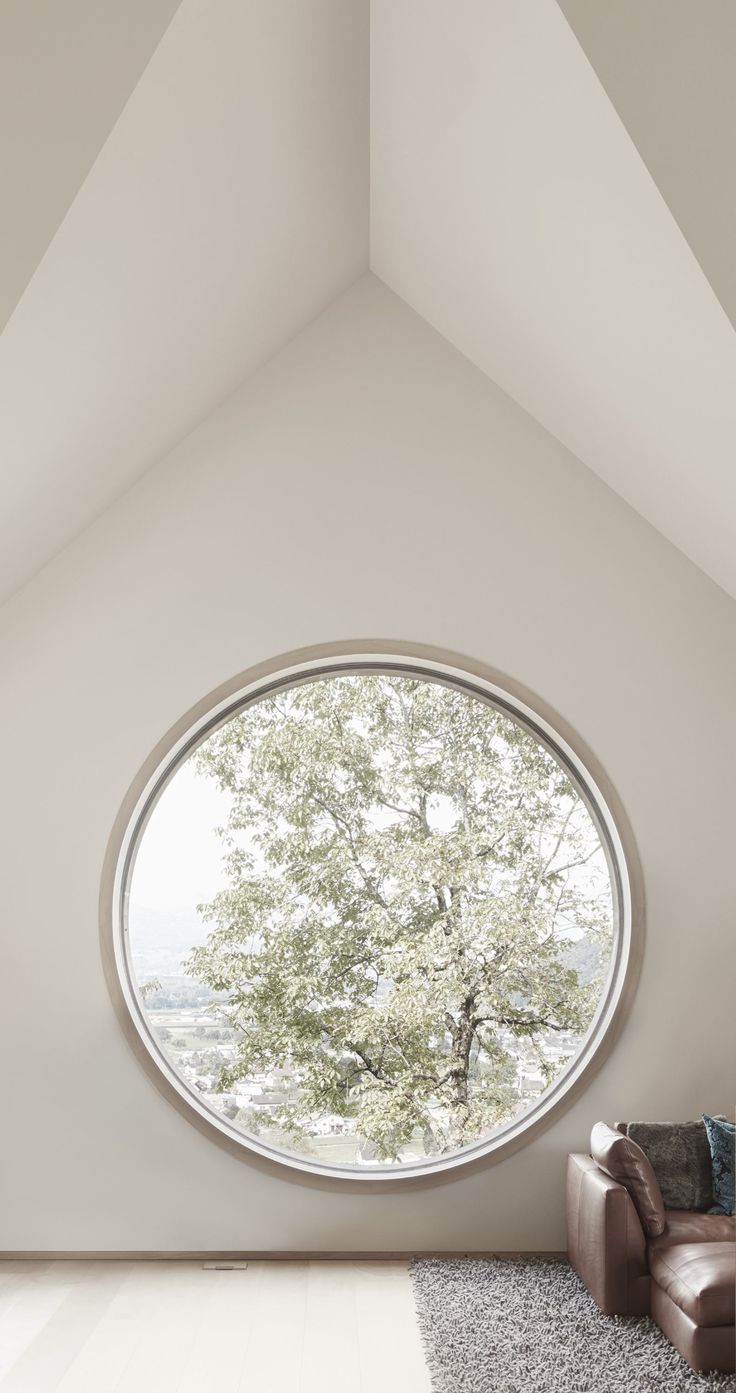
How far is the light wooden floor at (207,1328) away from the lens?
2879mm

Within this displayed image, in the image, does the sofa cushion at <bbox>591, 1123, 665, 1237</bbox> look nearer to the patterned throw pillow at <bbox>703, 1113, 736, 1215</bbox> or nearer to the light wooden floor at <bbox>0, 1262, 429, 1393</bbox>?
the patterned throw pillow at <bbox>703, 1113, 736, 1215</bbox>

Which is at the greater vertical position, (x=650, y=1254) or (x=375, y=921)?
(x=375, y=921)

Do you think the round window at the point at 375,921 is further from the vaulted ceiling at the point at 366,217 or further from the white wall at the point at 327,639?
the vaulted ceiling at the point at 366,217

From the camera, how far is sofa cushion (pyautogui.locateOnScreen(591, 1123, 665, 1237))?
327cm

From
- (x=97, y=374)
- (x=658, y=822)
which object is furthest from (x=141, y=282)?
(x=658, y=822)

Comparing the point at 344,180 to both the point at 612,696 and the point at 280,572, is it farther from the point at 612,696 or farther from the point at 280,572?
the point at 612,696

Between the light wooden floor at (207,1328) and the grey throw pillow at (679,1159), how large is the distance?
0.93 metres

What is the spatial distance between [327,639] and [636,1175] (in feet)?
7.15

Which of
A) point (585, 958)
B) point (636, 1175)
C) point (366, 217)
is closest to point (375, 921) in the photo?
point (585, 958)

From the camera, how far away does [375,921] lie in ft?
19.7

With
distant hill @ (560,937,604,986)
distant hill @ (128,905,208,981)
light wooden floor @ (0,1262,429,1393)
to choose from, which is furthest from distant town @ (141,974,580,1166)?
light wooden floor @ (0,1262,429,1393)

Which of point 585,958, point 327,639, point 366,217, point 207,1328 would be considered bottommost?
point 207,1328

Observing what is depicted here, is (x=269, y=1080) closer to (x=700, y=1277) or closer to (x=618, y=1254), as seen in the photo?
(x=618, y=1254)

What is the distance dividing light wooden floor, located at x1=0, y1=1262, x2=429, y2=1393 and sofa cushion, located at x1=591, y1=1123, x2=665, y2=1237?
789 millimetres
